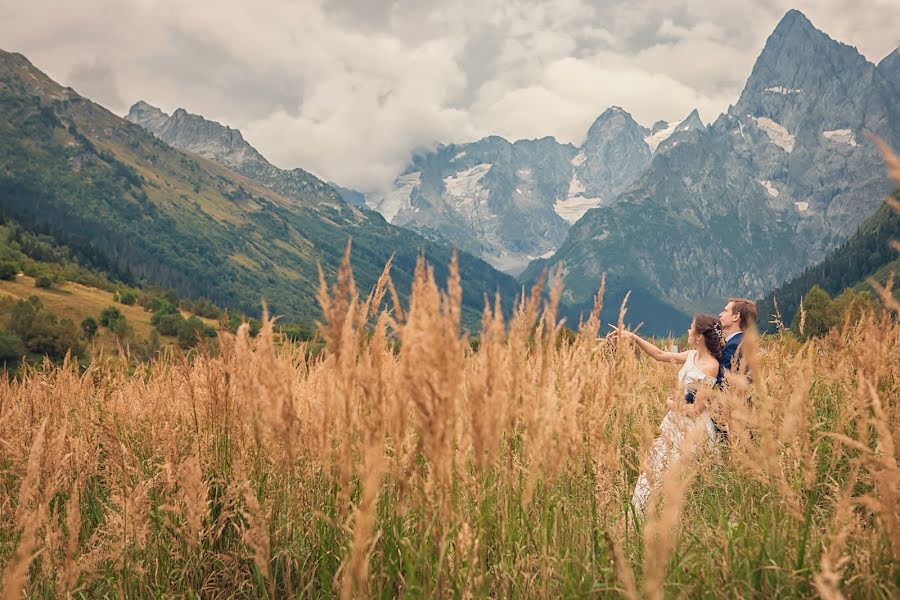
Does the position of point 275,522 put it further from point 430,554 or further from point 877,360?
point 877,360

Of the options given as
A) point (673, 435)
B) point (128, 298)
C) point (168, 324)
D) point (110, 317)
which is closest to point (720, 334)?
point (673, 435)

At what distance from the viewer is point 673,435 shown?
3.99 metres

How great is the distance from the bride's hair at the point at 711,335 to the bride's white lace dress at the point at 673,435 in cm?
27

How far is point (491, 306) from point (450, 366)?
612mm

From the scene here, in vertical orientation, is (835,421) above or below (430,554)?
above

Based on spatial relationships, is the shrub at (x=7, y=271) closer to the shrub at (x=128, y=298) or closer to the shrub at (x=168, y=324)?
the shrub at (x=128, y=298)

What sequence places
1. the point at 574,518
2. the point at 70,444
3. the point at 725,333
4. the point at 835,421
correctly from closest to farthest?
1. the point at 574,518
2. the point at 70,444
3. the point at 835,421
4. the point at 725,333

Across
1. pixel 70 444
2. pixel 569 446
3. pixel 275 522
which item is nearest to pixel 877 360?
pixel 569 446

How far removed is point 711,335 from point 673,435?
2.95 meters

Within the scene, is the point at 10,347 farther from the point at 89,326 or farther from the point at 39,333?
the point at 89,326

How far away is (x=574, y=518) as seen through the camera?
8.82ft

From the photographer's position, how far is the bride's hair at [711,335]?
6.41 meters

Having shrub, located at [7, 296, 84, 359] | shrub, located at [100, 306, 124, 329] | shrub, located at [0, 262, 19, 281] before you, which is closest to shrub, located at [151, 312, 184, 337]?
shrub, located at [100, 306, 124, 329]

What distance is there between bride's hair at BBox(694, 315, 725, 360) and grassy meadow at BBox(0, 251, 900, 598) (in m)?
2.81
